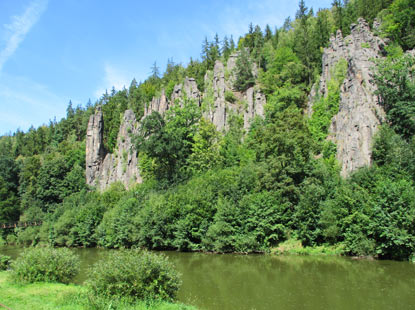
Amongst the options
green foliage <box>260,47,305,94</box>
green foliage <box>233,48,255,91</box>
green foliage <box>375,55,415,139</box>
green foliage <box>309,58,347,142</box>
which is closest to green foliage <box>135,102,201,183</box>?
green foliage <box>233,48,255,91</box>

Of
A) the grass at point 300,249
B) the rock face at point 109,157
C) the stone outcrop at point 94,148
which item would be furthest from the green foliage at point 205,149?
the stone outcrop at point 94,148

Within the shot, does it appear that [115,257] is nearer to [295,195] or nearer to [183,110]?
[295,195]

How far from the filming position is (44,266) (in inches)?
669

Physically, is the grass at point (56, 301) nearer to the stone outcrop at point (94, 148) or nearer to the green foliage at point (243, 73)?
the green foliage at point (243, 73)

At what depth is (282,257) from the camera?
104 ft

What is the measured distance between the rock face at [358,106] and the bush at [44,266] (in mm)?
29831

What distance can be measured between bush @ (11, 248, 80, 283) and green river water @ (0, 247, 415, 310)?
484 centimetres

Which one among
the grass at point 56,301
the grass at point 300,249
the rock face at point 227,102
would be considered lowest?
the grass at point 56,301

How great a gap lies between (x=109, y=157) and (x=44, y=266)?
5802 cm

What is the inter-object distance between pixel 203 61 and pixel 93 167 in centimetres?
3490

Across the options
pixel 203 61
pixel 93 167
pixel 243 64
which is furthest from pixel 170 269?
pixel 203 61

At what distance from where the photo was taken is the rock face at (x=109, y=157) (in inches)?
2635

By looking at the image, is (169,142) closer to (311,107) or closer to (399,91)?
(311,107)

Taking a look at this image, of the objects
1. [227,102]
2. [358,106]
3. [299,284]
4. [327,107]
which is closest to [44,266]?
[299,284]
